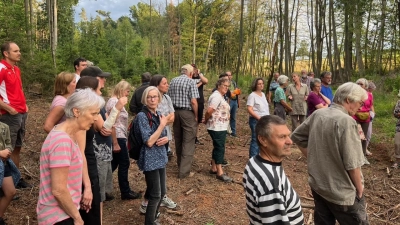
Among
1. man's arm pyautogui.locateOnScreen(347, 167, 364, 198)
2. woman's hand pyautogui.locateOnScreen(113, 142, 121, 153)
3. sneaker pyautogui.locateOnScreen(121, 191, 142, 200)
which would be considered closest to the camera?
man's arm pyautogui.locateOnScreen(347, 167, 364, 198)

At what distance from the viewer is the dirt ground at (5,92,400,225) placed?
3.78 meters

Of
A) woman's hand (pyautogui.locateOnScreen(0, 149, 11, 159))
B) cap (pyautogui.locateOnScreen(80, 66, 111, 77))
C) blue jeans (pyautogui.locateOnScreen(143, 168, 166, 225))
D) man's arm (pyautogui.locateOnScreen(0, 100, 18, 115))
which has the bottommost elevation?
blue jeans (pyautogui.locateOnScreen(143, 168, 166, 225))

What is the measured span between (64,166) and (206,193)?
117 inches

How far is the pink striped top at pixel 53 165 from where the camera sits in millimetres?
1792

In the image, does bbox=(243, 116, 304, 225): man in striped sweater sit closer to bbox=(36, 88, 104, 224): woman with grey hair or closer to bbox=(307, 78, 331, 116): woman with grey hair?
bbox=(36, 88, 104, 224): woman with grey hair

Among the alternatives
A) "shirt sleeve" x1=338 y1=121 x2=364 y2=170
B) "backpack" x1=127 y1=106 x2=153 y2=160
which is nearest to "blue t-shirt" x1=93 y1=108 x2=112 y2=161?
"backpack" x1=127 y1=106 x2=153 y2=160

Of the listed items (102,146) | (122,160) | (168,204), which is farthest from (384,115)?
(102,146)

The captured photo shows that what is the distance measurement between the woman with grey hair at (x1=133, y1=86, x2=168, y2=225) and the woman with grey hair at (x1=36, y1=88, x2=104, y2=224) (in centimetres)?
106

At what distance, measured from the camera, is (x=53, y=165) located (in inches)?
69.9

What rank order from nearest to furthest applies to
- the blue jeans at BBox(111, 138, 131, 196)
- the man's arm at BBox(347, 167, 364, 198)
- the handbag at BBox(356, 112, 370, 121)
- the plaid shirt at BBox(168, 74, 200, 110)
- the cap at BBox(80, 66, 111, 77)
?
the man's arm at BBox(347, 167, 364, 198)
the cap at BBox(80, 66, 111, 77)
the blue jeans at BBox(111, 138, 131, 196)
the plaid shirt at BBox(168, 74, 200, 110)
the handbag at BBox(356, 112, 370, 121)

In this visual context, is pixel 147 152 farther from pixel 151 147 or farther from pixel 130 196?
pixel 130 196

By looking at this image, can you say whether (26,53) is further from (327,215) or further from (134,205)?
(327,215)

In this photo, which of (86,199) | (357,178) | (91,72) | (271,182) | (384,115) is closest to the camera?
(271,182)

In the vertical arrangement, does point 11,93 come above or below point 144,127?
above
